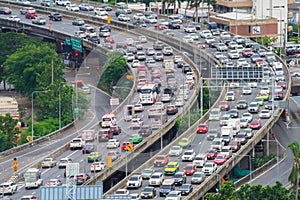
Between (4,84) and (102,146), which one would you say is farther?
(4,84)

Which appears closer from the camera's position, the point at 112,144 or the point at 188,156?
the point at 188,156

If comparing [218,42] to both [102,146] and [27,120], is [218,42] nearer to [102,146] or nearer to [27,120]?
[27,120]

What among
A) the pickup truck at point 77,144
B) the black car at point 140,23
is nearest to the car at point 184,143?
the pickup truck at point 77,144

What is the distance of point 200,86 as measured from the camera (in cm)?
10500

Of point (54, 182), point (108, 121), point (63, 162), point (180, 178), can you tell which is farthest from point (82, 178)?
point (108, 121)

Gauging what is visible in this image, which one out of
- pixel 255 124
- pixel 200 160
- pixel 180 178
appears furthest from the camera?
pixel 255 124

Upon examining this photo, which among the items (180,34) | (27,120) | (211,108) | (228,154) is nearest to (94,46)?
(180,34)

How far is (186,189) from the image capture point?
80562mm

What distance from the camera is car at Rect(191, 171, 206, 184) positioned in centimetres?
8288

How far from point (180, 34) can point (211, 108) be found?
33.1 metres

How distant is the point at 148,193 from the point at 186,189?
1.96 metres

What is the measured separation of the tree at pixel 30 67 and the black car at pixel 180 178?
36159 millimetres

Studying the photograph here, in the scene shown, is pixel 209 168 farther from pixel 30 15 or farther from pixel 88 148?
pixel 30 15

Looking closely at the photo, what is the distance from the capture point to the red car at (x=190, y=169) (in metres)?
85.2
